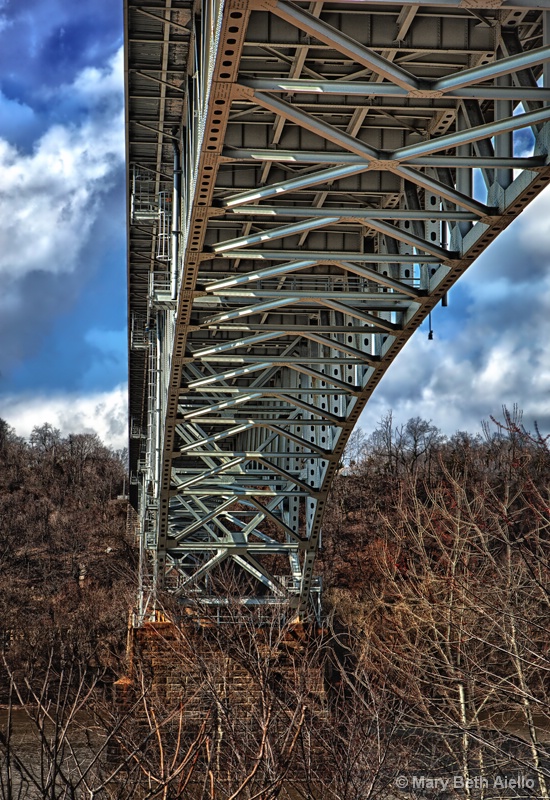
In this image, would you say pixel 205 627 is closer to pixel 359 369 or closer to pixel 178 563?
pixel 178 563

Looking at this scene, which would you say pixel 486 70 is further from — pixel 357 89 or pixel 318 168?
pixel 318 168

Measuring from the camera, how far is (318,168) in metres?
18.7

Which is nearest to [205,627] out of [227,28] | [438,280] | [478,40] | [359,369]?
[359,369]

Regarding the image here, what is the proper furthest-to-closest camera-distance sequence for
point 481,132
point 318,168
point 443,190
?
1. point 318,168
2. point 443,190
3. point 481,132

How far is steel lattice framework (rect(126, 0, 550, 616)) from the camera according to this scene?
12.1m

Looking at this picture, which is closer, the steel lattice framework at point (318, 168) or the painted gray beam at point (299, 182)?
the steel lattice framework at point (318, 168)

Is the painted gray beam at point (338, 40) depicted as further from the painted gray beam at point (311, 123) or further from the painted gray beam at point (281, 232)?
the painted gray beam at point (281, 232)

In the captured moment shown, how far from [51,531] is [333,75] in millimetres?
51049

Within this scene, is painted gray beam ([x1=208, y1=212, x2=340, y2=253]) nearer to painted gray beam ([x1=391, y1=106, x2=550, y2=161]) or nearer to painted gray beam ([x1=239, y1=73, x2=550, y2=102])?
painted gray beam ([x1=391, y1=106, x2=550, y2=161])

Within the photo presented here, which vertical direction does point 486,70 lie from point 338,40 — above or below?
above

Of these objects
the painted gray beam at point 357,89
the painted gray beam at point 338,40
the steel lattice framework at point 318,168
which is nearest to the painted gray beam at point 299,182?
the steel lattice framework at point 318,168

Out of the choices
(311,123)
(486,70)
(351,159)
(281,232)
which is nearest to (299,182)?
(351,159)

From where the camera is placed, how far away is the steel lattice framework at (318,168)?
12.1 metres

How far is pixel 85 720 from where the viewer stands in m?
35.0
